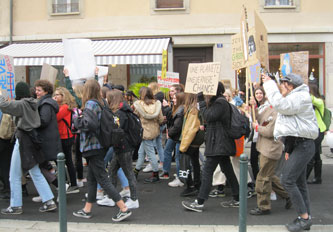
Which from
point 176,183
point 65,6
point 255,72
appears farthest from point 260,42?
point 65,6

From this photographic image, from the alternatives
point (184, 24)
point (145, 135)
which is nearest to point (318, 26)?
point (184, 24)

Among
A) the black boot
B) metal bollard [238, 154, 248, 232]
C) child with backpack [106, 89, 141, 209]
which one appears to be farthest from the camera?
the black boot

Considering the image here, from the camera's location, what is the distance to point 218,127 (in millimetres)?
4789

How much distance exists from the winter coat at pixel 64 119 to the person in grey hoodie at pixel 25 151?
744mm

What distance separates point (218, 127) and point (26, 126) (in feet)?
8.45

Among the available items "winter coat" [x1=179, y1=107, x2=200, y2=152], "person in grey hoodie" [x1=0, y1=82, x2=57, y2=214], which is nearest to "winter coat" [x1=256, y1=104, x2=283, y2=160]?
"winter coat" [x1=179, y1=107, x2=200, y2=152]

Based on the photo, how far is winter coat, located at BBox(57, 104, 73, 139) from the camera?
5639 millimetres

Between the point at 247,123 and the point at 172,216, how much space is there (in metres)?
1.63

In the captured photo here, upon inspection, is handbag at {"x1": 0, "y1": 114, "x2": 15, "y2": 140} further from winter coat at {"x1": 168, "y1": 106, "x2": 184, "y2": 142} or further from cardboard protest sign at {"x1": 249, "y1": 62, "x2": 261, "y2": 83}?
cardboard protest sign at {"x1": 249, "y1": 62, "x2": 261, "y2": 83}

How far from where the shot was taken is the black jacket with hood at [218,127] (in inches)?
185

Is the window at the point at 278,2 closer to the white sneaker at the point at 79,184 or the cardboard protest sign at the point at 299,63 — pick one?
the cardboard protest sign at the point at 299,63

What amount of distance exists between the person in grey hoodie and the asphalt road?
0.20m

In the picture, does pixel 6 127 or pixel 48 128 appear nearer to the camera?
pixel 48 128

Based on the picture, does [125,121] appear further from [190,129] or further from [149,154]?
[149,154]
